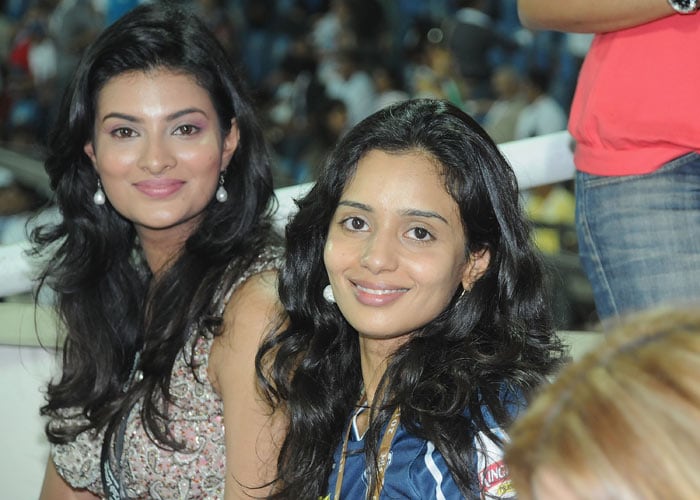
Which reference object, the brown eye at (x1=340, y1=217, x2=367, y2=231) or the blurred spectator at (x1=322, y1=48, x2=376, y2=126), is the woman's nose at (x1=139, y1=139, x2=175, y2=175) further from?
the blurred spectator at (x1=322, y1=48, x2=376, y2=126)

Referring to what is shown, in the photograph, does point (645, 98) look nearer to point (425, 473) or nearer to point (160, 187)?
point (425, 473)

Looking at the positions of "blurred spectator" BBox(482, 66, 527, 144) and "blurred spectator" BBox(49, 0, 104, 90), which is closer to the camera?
"blurred spectator" BBox(482, 66, 527, 144)

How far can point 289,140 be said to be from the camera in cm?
743

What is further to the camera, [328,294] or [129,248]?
[129,248]

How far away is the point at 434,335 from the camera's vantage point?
1.74 meters

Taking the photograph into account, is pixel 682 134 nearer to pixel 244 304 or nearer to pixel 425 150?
pixel 425 150

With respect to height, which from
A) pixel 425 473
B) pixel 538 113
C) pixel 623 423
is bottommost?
pixel 425 473

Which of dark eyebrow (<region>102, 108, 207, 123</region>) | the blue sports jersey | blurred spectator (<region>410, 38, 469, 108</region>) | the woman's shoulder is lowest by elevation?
the blue sports jersey

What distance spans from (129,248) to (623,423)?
1.81 meters

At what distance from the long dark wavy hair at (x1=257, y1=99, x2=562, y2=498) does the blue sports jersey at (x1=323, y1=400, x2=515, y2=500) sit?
0.05ft

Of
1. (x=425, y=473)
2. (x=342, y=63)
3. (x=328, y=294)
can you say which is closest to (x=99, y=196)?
(x=328, y=294)

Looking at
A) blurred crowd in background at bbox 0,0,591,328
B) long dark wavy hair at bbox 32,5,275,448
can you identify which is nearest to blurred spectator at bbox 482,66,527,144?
blurred crowd in background at bbox 0,0,591,328

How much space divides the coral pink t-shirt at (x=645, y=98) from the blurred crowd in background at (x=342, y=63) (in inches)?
120

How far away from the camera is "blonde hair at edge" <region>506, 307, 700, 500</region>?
72 cm
